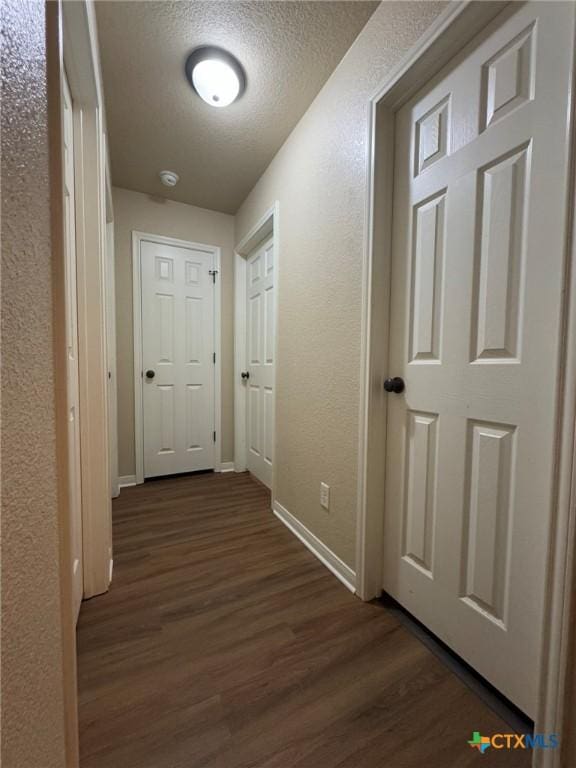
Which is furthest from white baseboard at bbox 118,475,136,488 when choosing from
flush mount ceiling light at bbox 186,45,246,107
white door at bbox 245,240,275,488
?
flush mount ceiling light at bbox 186,45,246,107

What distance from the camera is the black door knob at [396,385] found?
3.86 ft

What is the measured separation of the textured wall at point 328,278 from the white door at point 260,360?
41cm

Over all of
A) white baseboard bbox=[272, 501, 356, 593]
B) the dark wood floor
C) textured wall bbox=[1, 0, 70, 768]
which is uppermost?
textured wall bbox=[1, 0, 70, 768]

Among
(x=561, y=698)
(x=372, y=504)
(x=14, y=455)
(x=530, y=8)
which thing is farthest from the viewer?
(x=372, y=504)

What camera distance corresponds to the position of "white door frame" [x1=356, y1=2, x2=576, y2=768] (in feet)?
2.11

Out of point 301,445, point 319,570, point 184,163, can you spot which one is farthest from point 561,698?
point 184,163

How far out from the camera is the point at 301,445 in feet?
5.78

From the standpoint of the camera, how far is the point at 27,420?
0.40 meters

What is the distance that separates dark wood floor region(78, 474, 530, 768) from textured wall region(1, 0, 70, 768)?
0.45 m

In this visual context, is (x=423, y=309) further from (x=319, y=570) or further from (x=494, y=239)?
(x=319, y=570)

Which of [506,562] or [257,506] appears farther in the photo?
[257,506]

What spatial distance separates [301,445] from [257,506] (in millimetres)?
692

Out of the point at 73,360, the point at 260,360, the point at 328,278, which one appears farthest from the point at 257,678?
the point at 260,360

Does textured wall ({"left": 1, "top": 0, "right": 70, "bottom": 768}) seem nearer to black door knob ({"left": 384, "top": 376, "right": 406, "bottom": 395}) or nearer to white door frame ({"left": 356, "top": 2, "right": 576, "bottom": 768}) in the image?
white door frame ({"left": 356, "top": 2, "right": 576, "bottom": 768})
